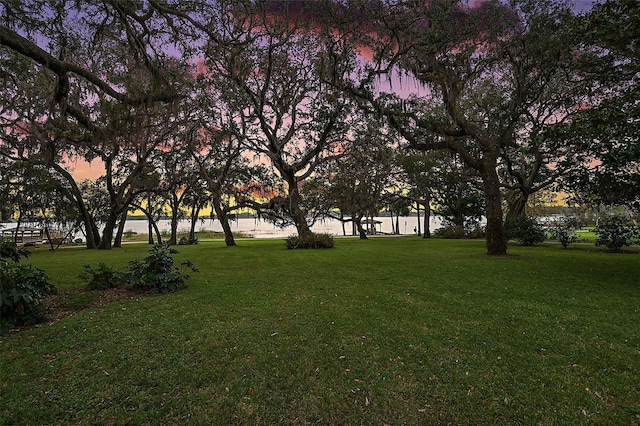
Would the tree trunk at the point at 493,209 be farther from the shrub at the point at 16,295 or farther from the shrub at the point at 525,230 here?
the shrub at the point at 16,295

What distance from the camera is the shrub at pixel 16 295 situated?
11.8ft

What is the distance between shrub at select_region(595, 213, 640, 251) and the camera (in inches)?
465

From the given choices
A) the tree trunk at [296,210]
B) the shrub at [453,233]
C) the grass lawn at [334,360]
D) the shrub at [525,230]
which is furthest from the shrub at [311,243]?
the shrub at [453,233]

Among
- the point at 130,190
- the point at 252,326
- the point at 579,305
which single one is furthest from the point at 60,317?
the point at 130,190

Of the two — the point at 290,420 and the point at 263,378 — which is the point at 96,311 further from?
the point at 290,420

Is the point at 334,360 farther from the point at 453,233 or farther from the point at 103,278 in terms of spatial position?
the point at 453,233

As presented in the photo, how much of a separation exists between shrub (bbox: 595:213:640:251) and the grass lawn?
26.8ft

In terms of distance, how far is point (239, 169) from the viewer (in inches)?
789

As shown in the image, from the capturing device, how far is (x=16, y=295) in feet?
11.7

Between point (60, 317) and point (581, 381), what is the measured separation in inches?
224

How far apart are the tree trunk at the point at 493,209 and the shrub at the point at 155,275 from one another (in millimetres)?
9123

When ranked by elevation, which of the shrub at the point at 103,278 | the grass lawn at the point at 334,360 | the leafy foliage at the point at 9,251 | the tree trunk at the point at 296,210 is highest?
the tree trunk at the point at 296,210

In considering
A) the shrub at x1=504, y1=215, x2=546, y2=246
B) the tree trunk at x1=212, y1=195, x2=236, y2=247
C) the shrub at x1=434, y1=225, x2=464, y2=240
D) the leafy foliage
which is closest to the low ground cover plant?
the leafy foliage

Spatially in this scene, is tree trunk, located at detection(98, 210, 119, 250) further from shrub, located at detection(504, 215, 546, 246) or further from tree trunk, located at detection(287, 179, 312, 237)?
shrub, located at detection(504, 215, 546, 246)
